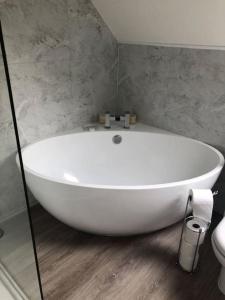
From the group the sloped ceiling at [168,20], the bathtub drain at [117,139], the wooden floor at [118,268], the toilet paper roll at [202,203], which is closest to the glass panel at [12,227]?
the wooden floor at [118,268]

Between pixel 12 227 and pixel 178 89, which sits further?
pixel 178 89

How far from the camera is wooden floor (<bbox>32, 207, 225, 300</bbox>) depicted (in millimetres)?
1449

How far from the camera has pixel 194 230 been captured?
1.47 meters

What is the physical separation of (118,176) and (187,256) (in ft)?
3.15

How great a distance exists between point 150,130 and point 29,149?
1036 millimetres

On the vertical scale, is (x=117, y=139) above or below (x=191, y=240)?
above

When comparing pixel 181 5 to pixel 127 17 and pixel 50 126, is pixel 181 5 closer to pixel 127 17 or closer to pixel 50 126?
pixel 127 17

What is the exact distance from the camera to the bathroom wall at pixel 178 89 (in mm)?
1896

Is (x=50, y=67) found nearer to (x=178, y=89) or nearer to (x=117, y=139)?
(x=117, y=139)

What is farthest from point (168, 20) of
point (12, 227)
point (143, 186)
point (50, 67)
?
point (12, 227)

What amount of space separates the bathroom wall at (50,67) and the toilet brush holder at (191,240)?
122 cm

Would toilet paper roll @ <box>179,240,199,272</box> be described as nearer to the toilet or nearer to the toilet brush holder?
the toilet brush holder

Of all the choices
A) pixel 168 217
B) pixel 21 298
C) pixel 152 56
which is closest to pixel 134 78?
pixel 152 56

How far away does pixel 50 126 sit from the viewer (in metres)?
2.10
